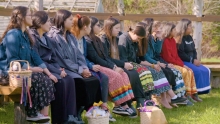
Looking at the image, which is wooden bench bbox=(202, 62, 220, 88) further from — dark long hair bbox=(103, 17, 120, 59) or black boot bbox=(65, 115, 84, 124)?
black boot bbox=(65, 115, 84, 124)

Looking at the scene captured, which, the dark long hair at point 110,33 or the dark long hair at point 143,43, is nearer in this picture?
the dark long hair at point 110,33

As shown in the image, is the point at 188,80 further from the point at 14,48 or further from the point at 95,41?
the point at 14,48

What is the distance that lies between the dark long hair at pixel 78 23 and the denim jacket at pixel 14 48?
104 cm

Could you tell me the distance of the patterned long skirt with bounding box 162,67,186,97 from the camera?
7.44 metres

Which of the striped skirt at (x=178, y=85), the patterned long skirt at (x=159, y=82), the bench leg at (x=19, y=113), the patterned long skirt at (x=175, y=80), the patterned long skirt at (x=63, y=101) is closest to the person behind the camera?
the bench leg at (x=19, y=113)

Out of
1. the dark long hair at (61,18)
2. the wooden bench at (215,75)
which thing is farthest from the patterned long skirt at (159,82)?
the wooden bench at (215,75)

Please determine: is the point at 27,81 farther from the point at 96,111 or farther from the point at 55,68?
the point at 96,111

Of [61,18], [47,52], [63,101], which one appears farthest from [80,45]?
[63,101]

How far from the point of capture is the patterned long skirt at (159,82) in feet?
23.1

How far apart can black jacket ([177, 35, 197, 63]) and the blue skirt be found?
0.13 meters

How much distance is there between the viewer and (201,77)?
8.04m

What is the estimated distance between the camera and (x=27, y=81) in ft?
15.5

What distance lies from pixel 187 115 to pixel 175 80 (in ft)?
3.15

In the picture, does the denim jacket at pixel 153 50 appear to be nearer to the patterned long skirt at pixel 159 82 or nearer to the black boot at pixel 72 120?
the patterned long skirt at pixel 159 82
